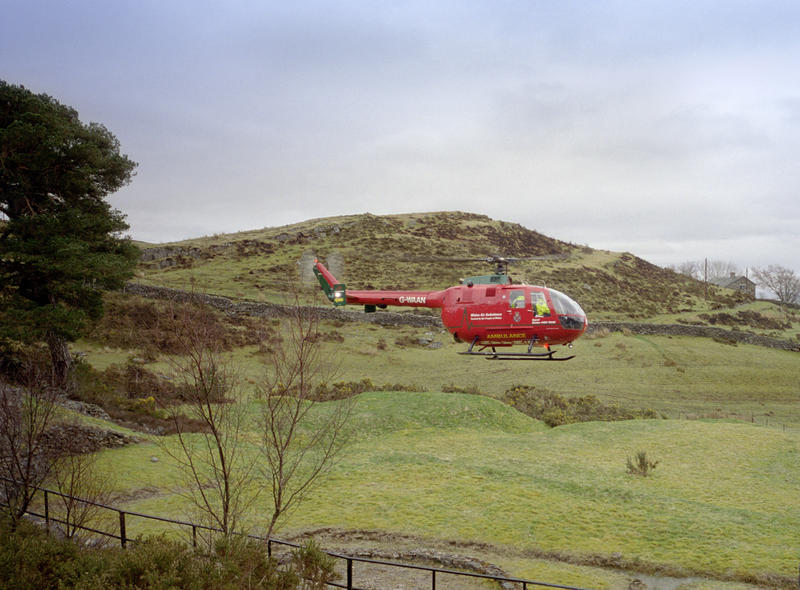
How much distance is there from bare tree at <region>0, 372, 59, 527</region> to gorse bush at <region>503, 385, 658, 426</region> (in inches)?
914

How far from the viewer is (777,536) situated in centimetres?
1327

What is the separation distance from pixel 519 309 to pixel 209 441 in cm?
1242

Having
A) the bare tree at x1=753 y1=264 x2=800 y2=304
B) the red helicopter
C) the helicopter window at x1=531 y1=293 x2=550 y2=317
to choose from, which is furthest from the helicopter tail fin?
the bare tree at x1=753 y1=264 x2=800 y2=304

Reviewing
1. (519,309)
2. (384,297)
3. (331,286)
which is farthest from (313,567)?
(331,286)

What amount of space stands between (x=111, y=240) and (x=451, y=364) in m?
25.6

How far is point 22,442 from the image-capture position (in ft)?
44.7

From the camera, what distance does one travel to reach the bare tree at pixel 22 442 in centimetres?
1069

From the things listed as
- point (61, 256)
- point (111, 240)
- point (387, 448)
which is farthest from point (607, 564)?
point (111, 240)

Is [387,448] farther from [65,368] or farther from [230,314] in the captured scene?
[230,314]

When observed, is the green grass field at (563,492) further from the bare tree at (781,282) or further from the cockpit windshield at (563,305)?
the bare tree at (781,282)

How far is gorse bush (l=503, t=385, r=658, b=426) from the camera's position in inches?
1125

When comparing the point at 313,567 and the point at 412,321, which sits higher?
the point at 412,321

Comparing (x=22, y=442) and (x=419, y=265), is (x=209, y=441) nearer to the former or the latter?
(x=22, y=442)

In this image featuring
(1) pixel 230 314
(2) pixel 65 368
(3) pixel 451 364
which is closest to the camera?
(2) pixel 65 368
